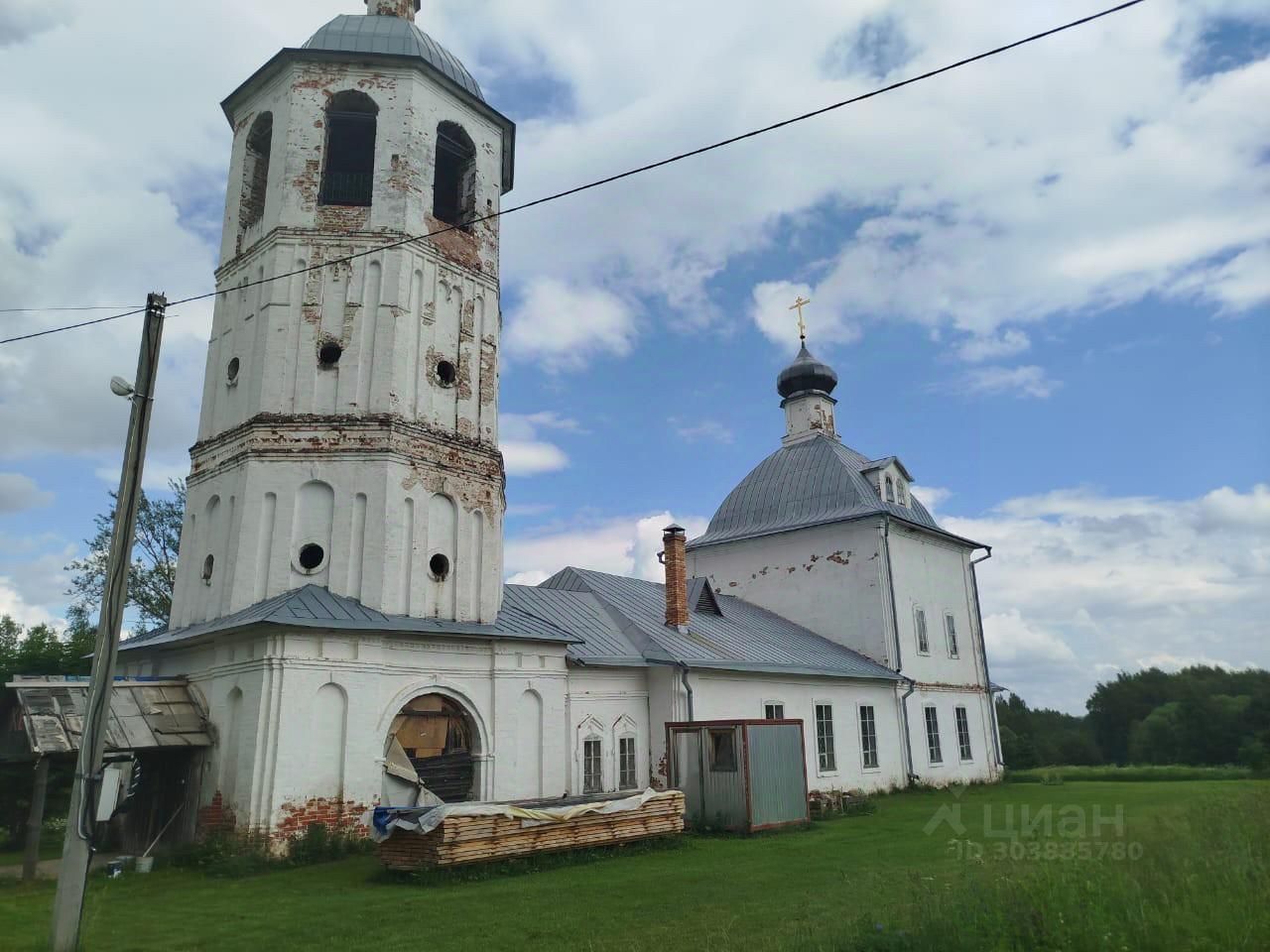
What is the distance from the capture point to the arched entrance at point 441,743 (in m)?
13.6

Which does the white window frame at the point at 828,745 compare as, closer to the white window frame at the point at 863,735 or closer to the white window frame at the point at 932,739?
the white window frame at the point at 863,735

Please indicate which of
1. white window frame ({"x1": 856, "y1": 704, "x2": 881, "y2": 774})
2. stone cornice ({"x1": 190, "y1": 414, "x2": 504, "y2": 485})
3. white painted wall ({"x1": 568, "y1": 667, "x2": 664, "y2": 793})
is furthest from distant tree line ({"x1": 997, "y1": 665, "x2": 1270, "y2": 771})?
stone cornice ({"x1": 190, "y1": 414, "x2": 504, "y2": 485})

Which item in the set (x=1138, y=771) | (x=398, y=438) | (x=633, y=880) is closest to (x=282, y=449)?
(x=398, y=438)

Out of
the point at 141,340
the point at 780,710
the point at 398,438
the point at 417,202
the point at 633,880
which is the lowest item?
the point at 633,880

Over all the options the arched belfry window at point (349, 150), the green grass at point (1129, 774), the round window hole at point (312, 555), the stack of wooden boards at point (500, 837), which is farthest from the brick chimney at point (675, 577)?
the green grass at point (1129, 774)

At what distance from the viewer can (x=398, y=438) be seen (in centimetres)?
1499

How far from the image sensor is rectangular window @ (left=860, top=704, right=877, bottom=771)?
72.0 feet

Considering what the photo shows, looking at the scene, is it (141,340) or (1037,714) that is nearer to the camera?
(141,340)

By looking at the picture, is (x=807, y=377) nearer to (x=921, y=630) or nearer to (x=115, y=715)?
(x=921, y=630)

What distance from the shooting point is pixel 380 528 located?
14.5 meters

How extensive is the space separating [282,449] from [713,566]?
642 inches

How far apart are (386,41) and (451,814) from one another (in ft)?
46.4

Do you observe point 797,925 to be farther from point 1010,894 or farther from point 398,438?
point 398,438

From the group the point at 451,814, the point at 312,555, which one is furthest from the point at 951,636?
the point at 451,814
